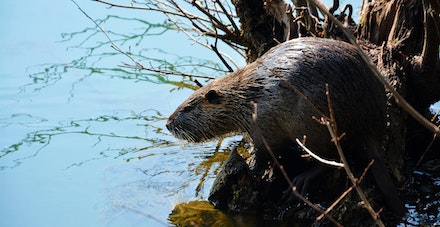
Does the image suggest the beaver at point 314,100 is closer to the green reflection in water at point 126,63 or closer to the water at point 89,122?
the water at point 89,122

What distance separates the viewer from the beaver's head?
3.84m

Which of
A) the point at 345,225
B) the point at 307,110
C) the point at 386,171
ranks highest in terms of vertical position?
the point at 307,110

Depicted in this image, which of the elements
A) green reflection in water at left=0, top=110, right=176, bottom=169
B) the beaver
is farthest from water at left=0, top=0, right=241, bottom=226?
the beaver

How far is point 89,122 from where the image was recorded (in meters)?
5.40

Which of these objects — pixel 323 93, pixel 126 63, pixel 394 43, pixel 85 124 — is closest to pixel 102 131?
pixel 85 124

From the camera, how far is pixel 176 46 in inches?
269

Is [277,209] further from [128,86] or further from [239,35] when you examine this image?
[128,86]

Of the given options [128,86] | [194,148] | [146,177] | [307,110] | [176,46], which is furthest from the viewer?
[176,46]

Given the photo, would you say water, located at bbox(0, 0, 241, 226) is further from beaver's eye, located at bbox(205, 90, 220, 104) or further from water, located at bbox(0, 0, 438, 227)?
beaver's eye, located at bbox(205, 90, 220, 104)

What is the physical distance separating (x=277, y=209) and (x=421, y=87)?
1.13m

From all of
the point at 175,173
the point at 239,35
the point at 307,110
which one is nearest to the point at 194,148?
the point at 175,173

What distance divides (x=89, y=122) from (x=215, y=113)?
173 centimetres

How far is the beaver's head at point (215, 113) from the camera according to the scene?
3836mm

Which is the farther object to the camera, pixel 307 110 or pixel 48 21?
pixel 48 21
